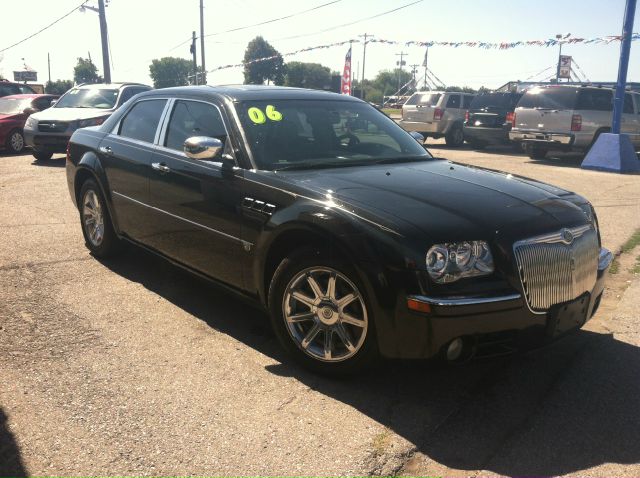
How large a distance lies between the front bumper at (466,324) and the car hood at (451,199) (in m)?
0.33

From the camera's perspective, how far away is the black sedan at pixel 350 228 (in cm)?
296

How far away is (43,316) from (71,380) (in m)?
1.14

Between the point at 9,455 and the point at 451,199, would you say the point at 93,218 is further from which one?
the point at 451,199

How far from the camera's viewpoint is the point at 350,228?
10.2 ft

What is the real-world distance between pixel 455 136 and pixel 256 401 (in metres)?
18.0

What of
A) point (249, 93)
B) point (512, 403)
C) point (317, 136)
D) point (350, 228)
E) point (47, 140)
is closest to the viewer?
point (350, 228)

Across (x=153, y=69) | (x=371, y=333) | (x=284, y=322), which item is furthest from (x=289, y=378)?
(x=153, y=69)

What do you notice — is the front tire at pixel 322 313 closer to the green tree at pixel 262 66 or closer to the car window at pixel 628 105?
the car window at pixel 628 105

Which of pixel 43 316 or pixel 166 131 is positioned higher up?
pixel 166 131

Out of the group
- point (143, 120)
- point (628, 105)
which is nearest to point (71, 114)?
point (143, 120)

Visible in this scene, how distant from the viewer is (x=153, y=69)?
467 feet

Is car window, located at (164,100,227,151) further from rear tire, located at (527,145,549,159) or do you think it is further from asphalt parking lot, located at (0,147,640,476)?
rear tire, located at (527,145,549,159)

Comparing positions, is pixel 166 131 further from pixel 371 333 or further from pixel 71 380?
pixel 371 333

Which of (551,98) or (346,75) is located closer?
(551,98)
